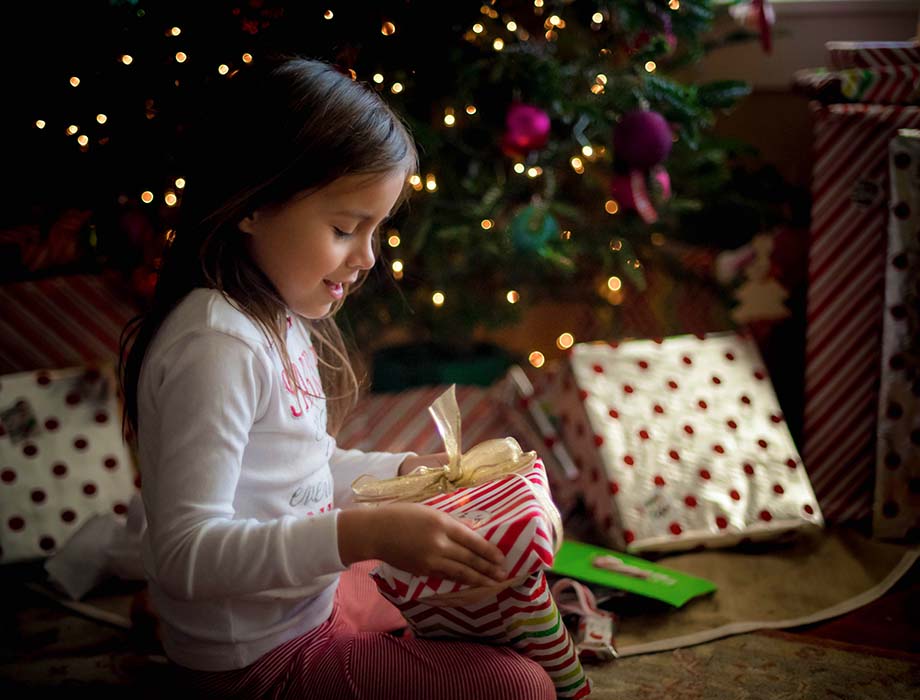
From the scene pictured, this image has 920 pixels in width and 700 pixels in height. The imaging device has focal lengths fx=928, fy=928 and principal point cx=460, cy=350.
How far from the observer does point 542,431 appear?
1719mm

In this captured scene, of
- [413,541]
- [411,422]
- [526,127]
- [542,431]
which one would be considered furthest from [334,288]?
[411,422]

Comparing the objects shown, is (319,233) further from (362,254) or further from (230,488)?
(230,488)

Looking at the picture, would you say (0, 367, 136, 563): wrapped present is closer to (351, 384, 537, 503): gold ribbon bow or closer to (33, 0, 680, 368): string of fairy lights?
(33, 0, 680, 368): string of fairy lights

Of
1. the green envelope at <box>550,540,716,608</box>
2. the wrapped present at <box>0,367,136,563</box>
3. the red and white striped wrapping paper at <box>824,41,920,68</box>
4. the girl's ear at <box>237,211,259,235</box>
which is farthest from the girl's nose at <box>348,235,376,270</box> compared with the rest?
the red and white striped wrapping paper at <box>824,41,920,68</box>

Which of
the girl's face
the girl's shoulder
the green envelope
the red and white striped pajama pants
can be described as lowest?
the green envelope

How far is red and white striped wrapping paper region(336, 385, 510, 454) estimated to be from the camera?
1878mm

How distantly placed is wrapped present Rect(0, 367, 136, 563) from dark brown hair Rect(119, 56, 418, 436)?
653 mm

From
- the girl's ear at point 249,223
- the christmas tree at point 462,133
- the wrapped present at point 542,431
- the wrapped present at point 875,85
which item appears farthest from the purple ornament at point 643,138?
the girl's ear at point 249,223

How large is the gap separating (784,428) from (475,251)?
2.18 ft

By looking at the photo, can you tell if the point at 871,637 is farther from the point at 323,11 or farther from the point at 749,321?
the point at 323,11

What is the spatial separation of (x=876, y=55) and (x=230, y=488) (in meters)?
1.40

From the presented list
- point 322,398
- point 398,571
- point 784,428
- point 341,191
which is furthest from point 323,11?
point 784,428

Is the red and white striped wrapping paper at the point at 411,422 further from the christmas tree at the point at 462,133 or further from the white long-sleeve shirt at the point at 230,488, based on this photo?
the white long-sleeve shirt at the point at 230,488

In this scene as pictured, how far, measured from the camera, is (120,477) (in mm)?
1636
